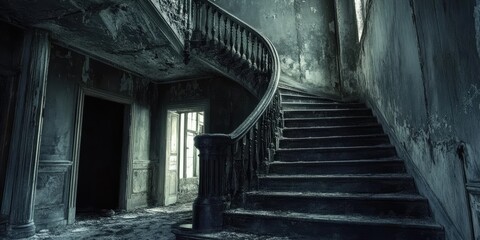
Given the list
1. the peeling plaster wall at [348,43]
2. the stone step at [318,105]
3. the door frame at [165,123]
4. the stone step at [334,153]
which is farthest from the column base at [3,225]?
the peeling plaster wall at [348,43]

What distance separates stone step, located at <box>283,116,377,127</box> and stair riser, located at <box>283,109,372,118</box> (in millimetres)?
244

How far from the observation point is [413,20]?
2.33 metres

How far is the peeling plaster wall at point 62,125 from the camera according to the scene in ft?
14.6

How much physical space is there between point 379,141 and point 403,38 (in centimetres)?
133

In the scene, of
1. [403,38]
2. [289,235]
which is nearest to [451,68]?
[403,38]

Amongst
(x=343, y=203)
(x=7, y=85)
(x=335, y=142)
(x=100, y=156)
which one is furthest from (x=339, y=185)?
(x=100, y=156)

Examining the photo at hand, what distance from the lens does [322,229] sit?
2424 mm

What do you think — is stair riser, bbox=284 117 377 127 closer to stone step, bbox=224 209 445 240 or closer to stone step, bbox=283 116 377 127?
stone step, bbox=283 116 377 127

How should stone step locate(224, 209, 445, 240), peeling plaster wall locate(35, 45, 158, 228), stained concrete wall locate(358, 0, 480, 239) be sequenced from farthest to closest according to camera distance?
peeling plaster wall locate(35, 45, 158, 228)
stone step locate(224, 209, 445, 240)
stained concrete wall locate(358, 0, 480, 239)

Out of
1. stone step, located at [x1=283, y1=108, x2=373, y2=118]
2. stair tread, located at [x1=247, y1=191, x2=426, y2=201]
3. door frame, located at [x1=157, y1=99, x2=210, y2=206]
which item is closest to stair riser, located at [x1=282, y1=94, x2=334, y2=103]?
stone step, located at [x1=283, y1=108, x2=373, y2=118]

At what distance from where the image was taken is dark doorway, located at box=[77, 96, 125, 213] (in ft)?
21.2

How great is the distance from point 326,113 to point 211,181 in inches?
97.3

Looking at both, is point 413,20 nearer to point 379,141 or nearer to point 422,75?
point 422,75

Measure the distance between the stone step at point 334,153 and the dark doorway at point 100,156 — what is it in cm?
424
